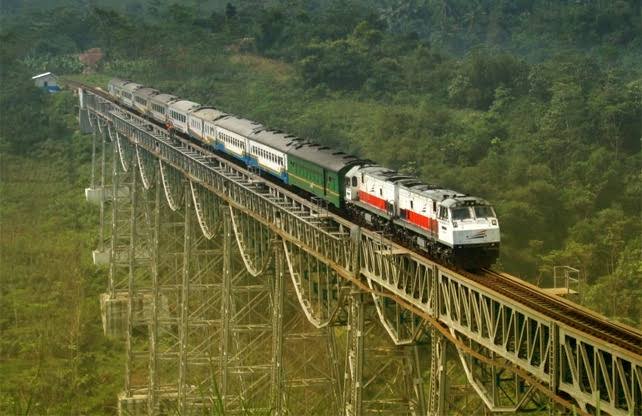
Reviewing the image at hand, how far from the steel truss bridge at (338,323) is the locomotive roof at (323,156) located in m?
1.26

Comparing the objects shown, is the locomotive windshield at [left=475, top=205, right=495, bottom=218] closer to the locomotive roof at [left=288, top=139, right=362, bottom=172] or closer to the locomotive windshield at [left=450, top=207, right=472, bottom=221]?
the locomotive windshield at [left=450, top=207, right=472, bottom=221]

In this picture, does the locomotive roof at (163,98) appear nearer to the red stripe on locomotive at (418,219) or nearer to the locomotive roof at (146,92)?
the locomotive roof at (146,92)

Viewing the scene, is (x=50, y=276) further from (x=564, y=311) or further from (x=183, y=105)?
(x=564, y=311)

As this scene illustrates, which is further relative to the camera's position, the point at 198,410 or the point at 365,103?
the point at 365,103

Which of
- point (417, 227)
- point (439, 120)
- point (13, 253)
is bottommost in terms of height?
point (13, 253)

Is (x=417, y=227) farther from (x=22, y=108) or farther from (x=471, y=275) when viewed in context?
(x=22, y=108)

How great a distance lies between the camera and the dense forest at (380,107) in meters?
42.5

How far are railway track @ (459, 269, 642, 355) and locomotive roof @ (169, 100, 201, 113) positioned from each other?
26.0 metres

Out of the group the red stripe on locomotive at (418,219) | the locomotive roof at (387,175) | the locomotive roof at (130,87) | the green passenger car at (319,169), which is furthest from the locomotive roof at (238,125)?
the locomotive roof at (130,87)

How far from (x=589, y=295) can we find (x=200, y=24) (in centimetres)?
5762

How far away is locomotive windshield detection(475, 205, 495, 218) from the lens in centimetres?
2125

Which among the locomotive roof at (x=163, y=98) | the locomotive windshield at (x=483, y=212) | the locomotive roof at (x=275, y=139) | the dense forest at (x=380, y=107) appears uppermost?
the locomotive windshield at (x=483, y=212)

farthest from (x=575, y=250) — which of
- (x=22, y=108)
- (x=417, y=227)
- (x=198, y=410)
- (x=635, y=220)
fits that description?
(x=22, y=108)

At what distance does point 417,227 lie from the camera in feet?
74.4
